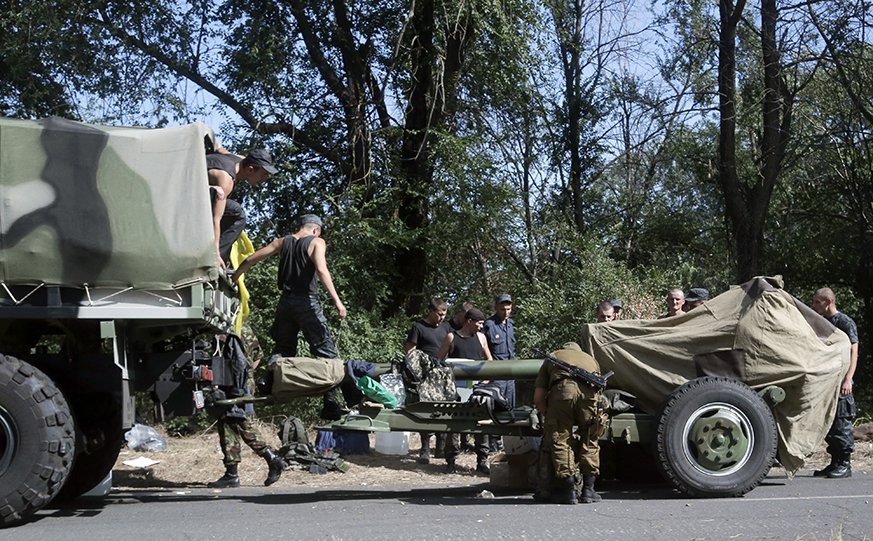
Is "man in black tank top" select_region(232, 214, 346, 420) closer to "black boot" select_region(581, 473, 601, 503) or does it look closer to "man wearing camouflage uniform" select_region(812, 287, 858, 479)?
"black boot" select_region(581, 473, 601, 503)

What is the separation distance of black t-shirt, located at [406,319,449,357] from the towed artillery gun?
2214 millimetres

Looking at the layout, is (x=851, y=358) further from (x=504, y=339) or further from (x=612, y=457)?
(x=504, y=339)

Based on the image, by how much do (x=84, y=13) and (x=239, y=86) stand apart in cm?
264

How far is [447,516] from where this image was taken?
764cm

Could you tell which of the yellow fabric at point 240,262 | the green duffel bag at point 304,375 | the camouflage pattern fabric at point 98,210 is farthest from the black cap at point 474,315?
the camouflage pattern fabric at point 98,210

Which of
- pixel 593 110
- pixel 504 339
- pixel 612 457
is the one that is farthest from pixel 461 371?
pixel 593 110

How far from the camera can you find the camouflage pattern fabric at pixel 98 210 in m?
7.44

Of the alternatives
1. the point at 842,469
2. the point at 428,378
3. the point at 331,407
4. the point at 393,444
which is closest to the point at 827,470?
the point at 842,469

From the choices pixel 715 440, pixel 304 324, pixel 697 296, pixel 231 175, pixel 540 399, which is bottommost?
pixel 715 440

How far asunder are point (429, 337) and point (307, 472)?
2.02m

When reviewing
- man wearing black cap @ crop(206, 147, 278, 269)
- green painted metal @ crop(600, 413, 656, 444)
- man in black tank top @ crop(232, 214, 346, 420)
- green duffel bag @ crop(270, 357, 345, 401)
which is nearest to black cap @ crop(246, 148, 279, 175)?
man wearing black cap @ crop(206, 147, 278, 269)

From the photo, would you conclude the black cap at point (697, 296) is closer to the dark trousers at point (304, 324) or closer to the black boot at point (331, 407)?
the dark trousers at point (304, 324)

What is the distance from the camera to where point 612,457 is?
9.73 meters

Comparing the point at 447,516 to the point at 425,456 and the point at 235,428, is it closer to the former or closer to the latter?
the point at 235,428
